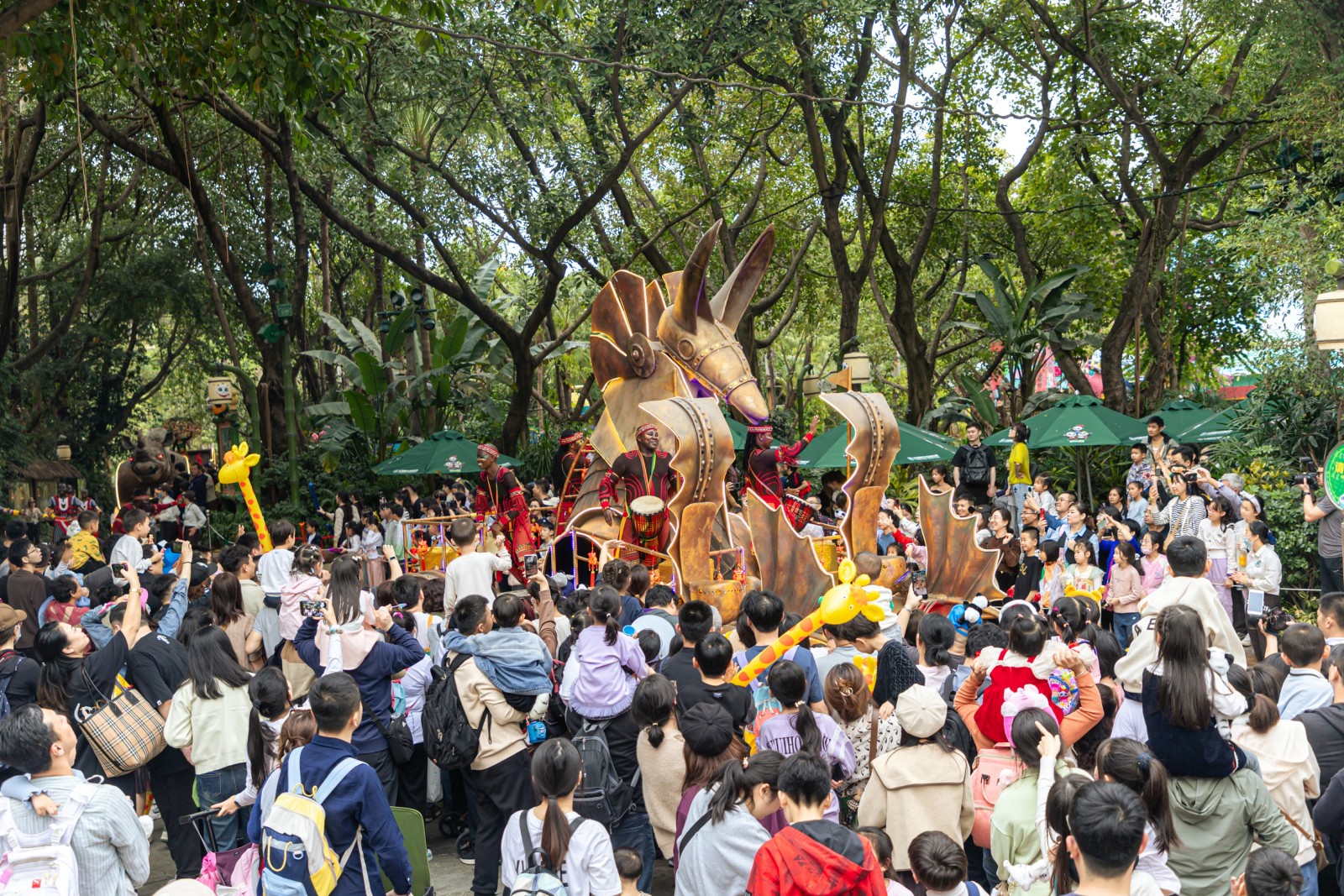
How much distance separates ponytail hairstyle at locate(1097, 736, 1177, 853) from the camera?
3.90 meters

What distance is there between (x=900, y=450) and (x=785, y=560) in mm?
5525

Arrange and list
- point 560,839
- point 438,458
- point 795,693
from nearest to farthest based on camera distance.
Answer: point 560,839, point 795,693, point 438,458

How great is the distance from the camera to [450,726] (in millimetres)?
5656

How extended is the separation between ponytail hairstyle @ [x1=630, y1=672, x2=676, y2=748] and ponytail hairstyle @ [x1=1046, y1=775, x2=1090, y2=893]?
1.77 metres

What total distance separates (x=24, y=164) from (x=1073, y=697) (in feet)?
60.0

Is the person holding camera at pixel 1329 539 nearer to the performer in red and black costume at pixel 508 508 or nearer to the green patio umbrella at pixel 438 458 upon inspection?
the performer in red and black costume at pixel 508 508

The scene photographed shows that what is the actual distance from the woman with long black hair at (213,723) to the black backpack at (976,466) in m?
9.99

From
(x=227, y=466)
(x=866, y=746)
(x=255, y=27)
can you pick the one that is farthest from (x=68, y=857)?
(x=255, y=27)

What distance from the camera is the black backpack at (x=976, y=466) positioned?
1397 centimetres

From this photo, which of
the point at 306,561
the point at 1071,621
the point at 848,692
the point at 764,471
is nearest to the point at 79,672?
the point at 306,561

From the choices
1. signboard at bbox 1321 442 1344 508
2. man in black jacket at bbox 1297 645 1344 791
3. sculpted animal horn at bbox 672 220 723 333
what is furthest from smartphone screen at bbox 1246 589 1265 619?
sculpted animal horn at bbox 672 220 723 333

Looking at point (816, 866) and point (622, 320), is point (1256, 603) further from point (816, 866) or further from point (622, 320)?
point (816, 866)

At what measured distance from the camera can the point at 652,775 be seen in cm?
527

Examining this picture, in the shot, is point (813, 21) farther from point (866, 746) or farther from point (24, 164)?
point (866, 746)
